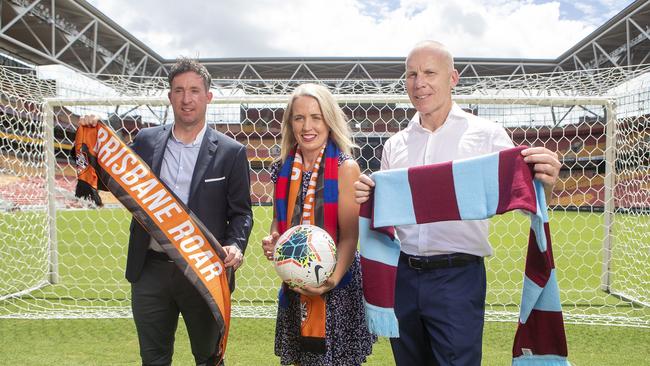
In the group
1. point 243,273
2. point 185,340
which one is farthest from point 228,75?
point 185,340

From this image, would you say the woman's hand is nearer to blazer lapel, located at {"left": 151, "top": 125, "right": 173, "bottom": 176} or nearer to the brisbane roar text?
the brisbane roar text

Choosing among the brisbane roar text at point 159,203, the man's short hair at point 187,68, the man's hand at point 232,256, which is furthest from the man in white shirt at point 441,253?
the man's short hair at point 187,68

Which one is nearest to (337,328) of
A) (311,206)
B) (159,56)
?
(311,206)

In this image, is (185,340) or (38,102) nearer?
(185,340)

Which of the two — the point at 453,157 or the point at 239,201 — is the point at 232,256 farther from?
the point at 453,157

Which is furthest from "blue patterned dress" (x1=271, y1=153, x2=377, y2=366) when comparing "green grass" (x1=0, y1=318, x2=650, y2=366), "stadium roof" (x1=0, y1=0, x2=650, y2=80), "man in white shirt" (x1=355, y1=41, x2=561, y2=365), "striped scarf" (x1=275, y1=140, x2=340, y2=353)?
"stadium roof" (x1=0, y1=0, x2=650, y2=80)

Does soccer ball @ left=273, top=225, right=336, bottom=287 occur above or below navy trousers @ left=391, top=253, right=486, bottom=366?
above

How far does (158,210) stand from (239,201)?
0.36 meters

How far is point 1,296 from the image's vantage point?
4738 mm

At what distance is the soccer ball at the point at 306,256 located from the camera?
172cm

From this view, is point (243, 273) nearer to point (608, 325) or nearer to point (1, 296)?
point (1, 296)

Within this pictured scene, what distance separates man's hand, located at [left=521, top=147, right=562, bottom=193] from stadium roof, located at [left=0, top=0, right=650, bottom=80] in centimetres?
2555

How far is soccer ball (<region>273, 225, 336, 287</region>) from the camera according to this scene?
1.72 m

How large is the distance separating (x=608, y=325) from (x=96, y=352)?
392 centimetres
